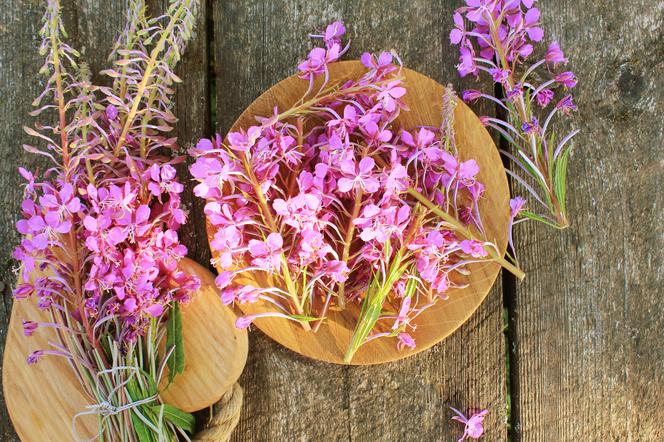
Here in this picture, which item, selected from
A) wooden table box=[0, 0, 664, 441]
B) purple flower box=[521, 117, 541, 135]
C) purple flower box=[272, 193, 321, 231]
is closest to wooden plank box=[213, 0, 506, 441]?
wooden table box=[0, 0, 664, 441]

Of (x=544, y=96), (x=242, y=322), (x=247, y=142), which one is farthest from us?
(x=544, y=96)

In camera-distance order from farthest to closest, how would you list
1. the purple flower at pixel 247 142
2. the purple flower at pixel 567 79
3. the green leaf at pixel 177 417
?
the purple flower at pixel 567 79
the green leaf at pixel 177 417
the purple flower at pixel 247 142

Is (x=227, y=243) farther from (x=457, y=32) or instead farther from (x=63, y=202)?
(x=457, y=32)

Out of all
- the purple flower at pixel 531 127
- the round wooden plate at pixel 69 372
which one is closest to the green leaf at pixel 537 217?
the purple flower at pixel 531 127

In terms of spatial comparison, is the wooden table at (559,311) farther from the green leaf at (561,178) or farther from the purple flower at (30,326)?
the purple flower at (30,326)

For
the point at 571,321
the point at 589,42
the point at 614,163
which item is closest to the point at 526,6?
the point at 589,42

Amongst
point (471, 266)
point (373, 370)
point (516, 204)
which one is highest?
point (516, 204)

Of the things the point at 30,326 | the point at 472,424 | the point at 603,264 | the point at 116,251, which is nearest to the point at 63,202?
the point at 116,251
